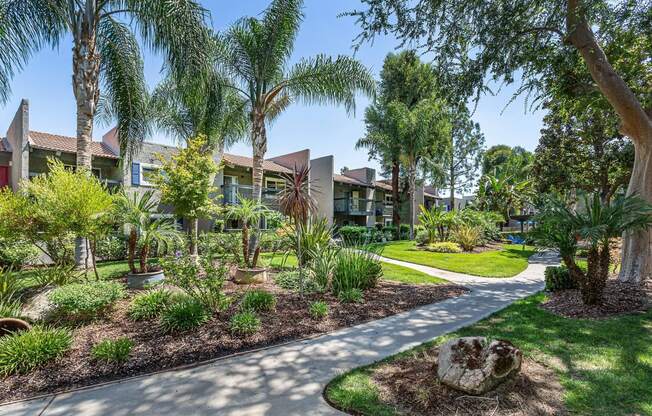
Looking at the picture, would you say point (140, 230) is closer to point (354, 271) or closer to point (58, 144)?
point (354, 271)

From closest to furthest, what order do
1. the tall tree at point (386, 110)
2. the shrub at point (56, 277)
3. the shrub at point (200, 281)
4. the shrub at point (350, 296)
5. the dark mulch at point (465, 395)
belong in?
the dark mulch at point (465, 395) → the shrub at point (200, 281) → the shrub at point (56, 277) → the shrub at point (350, 296) → the tall tree at point (386, 110)

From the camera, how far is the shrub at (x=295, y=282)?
25.8 ft

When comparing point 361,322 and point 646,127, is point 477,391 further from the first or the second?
point 646,127

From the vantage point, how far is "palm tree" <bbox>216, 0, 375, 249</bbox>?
11164mm

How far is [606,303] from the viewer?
641 cm

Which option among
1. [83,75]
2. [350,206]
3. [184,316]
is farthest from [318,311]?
[350,206]

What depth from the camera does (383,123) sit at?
2581 centimetres

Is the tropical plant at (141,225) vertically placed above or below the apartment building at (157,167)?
below

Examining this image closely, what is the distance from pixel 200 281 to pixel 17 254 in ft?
35.7

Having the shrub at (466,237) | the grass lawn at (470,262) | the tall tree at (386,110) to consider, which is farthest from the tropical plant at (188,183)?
the tall tree at (386,110)

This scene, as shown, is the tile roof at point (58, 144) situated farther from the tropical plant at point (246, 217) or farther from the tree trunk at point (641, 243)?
the tree trunk at point (641, 243)

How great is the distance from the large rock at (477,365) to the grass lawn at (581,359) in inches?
25.1

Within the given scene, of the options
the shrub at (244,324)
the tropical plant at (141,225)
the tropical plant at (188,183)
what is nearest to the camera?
the shrub at (244,324)

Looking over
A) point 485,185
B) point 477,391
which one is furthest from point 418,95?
point 477,391
